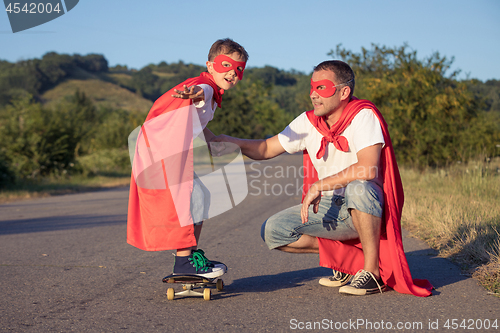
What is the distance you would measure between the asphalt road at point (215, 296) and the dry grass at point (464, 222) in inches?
6.9

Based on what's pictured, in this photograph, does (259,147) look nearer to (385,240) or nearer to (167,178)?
(167,178)

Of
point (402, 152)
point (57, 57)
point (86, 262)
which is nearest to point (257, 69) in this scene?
point (57, 57)

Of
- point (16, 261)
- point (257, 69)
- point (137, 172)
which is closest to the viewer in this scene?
point (137, 172)

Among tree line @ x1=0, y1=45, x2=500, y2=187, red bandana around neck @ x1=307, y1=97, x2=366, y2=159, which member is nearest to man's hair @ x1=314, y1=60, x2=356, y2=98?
red bandana around neck @ x1=307, y1=97, x2=366, y2=159

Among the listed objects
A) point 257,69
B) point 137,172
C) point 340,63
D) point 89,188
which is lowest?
point 89,188

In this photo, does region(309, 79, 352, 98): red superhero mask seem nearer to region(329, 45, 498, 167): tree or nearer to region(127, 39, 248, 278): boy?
region(127, 39, 248, 278): boy

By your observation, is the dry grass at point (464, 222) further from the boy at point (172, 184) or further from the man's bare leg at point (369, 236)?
the boy at point (172, 184)

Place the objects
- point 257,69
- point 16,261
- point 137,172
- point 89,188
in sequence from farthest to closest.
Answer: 1. point 257,69
2. point 89,188
3. point 16,261
4. point 137,172

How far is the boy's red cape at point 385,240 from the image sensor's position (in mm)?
3520

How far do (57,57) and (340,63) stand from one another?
136 m

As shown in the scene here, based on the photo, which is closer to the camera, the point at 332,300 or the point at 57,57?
the point at 332,300

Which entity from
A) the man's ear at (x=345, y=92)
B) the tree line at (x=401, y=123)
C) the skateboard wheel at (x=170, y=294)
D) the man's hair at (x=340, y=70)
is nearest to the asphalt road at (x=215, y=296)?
the skateboard wheel at (x=170, y=294)

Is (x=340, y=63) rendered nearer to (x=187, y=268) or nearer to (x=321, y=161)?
(x=321, y=161)

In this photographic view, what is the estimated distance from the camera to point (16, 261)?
4.80 metres
